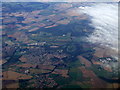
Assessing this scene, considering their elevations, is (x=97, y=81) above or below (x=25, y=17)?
below

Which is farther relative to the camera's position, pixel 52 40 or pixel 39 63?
pixel 52 40

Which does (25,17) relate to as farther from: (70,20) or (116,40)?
(116,40)

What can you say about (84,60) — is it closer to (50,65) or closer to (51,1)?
(50,65)

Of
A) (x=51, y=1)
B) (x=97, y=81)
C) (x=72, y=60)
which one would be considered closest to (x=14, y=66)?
(x=72, y=60)

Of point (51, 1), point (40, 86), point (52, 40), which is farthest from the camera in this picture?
point (51, 1)

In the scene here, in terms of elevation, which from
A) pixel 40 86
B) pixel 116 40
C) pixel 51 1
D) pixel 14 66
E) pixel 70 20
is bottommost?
pixel 40 86

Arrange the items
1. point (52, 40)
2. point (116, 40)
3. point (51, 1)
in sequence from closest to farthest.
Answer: point (116, 40)
point (52, 40)
point (51, 1)

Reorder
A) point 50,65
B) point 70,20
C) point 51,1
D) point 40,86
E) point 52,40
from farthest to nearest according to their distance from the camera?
point 51,1
point 70,20
point 52,40
point 50,65
point 40,86

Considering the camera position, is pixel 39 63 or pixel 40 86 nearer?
pixel 40 86

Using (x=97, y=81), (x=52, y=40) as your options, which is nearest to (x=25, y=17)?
(x=52, y=40)
